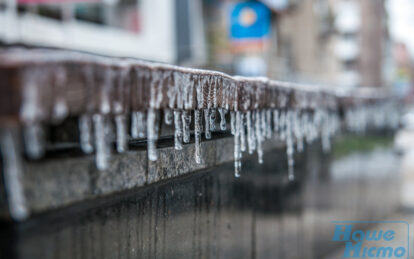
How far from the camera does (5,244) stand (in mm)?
1116

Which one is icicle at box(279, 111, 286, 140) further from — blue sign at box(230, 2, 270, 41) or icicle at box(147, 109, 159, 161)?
blue sign at box(230, 2, 270, 41)

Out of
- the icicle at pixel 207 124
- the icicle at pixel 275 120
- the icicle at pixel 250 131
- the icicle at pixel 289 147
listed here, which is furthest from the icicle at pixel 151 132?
the icicle at pixel 289 147

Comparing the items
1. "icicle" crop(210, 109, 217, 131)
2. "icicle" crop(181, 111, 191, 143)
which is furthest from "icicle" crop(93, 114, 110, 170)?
"icicle" crop(210, 109, 217, 131)

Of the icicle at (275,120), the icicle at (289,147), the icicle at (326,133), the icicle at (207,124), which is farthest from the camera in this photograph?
the icicle at (326,133)

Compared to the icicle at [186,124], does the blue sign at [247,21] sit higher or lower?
higher

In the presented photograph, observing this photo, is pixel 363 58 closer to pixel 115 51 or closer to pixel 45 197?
pixel 115 51

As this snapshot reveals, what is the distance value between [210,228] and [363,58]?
27.3 ft

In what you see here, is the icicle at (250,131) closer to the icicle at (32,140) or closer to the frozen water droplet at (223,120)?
the frozen water droplet at (223,120)

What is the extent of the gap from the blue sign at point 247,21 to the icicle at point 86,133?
30.8 feet

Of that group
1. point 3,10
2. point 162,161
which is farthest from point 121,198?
point 3,10

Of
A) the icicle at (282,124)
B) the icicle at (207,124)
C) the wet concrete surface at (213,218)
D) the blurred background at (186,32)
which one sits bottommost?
the wet concrete surface at (213,218)

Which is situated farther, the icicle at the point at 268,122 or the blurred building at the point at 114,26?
the blurred building at the point at 114,26

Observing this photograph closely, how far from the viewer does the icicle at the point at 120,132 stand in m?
1.32

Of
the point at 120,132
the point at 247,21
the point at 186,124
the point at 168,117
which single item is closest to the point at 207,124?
the point at 186,124
